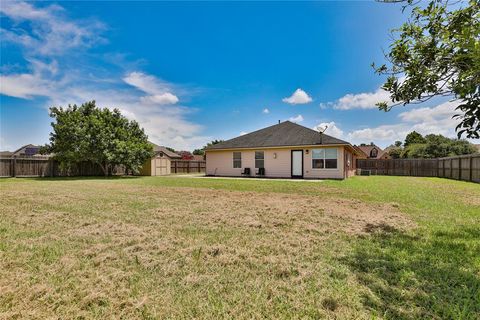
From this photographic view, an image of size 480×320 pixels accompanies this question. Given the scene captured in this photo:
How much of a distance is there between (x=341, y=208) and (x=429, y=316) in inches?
181

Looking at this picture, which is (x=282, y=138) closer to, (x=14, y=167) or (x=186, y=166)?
(x=186, y=166)

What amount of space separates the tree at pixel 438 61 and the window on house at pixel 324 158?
41.5 feet

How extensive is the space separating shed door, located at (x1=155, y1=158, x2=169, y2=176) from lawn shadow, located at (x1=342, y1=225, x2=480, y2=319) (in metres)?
21.9

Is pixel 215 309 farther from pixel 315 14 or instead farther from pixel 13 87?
pixel 13 87

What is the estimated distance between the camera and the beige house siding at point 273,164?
51.8 feet

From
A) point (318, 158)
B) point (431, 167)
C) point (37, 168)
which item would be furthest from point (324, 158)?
point (37, 168)

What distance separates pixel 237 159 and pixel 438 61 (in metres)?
16.5

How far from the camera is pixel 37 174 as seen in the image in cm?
1834

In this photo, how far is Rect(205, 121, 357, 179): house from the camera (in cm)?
1582

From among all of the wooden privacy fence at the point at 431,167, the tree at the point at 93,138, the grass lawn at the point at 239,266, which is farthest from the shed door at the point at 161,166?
the wooden privacy fence at the point at 431,167

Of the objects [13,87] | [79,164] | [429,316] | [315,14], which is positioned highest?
[315,14]

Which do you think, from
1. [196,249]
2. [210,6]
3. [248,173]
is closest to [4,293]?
[196,249]

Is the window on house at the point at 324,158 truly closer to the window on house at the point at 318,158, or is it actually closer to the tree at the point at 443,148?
the window on house at the point at 318,158

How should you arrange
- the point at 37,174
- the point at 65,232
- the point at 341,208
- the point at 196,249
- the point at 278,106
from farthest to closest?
the point at 278,106
the point at 37,174
the point at 341,208
the point at 65,232
the point at 196,249
